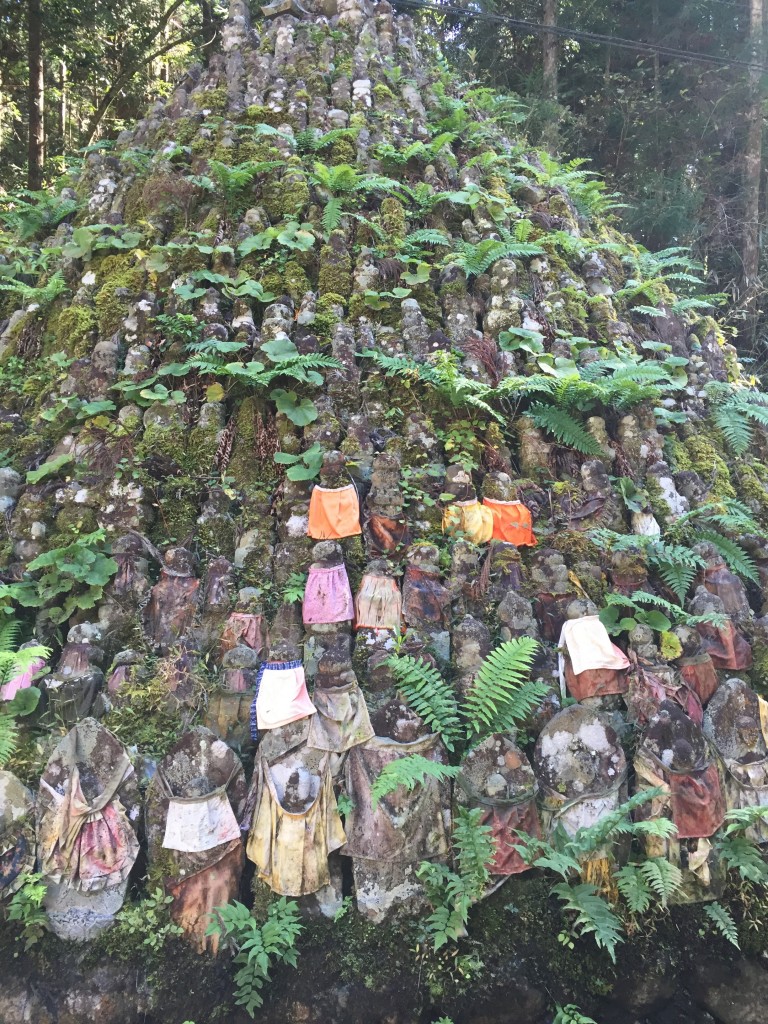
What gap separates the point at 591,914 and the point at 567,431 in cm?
325

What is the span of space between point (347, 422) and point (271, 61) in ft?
24.5

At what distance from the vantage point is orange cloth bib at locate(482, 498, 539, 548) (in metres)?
4.62

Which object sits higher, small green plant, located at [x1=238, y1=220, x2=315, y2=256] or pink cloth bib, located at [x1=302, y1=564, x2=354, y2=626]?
small green plant, located at [x1=238, y1=220, x2=315, y2=256]

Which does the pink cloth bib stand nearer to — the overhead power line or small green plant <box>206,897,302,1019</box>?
small green plant <box>206,897,302,1019</box>

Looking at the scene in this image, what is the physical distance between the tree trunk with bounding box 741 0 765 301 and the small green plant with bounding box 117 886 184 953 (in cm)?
1222

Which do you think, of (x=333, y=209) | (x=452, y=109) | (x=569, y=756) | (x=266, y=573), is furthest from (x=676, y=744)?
(x=452, y=109)

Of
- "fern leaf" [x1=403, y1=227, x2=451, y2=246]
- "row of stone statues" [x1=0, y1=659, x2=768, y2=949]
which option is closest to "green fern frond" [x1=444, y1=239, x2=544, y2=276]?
"fern leaf" [x1=403, y1=227, x2=451, y2=246]

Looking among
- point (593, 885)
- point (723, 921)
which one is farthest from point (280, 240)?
point (723, 921)

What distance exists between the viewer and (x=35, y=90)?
36.9 ft

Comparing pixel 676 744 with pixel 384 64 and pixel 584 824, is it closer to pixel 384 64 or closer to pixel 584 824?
pixel 584 824

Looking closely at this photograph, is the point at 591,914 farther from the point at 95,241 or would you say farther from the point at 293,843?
the point at 95,241

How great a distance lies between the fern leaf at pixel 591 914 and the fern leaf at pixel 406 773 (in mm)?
828

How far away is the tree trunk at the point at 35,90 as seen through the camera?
11.2 meters

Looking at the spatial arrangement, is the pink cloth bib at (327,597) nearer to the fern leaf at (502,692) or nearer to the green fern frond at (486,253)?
the fern leaf at (502,692)
